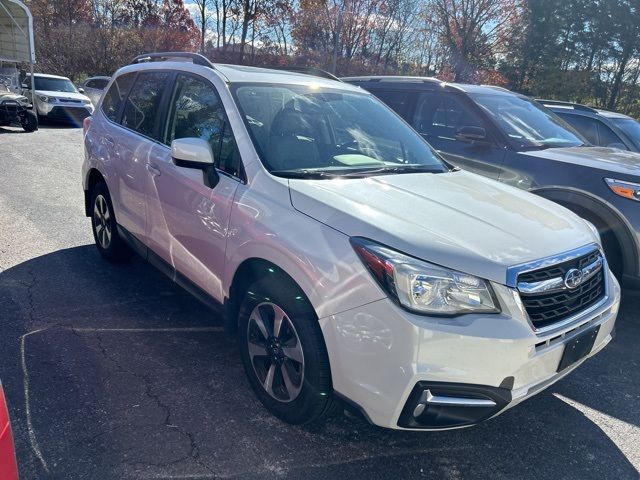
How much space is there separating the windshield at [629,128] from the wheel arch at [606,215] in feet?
12.0

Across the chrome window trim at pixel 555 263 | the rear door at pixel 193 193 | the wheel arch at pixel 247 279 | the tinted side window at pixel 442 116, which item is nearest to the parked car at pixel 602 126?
the tinted side window at pixel 442 116

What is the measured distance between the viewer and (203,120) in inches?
133

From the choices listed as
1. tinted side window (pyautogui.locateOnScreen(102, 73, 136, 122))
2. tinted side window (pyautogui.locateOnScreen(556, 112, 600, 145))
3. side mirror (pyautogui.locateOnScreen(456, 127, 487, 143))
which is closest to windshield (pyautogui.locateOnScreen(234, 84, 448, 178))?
side mirror (pyautogui.locateOnScreen(456, 127, 487, 143))

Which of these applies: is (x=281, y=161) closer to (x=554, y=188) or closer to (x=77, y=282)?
(x=77, y=282)

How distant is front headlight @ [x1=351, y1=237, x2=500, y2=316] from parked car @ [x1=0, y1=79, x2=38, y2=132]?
14.5 meters

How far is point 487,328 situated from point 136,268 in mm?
3553

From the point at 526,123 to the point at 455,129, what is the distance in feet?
2.41

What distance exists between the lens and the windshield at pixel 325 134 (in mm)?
3020

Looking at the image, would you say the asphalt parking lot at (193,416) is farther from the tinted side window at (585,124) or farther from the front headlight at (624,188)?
the tinted side window at (585,124)

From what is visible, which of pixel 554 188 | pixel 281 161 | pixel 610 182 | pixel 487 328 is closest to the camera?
pixel 487 328

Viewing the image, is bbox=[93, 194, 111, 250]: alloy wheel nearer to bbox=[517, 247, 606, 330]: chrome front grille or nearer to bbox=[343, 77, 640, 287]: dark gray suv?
bbox=[343, 77, 640, 287]: dark gray suv

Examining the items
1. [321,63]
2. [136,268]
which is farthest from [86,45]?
[136,268]

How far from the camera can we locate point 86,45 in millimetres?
30172

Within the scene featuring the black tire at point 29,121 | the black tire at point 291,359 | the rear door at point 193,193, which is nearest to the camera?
the black tire at point 291,359
